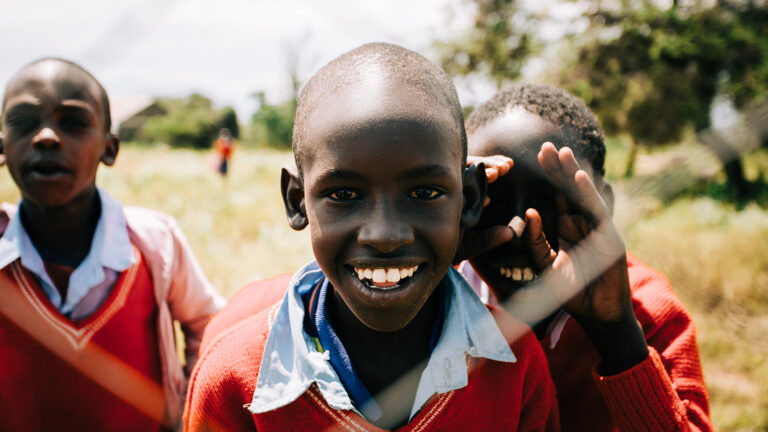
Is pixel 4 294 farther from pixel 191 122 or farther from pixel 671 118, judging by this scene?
pixel 191 122

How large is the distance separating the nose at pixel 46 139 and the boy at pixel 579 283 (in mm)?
1321

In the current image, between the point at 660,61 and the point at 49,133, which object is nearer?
the point at 49,133

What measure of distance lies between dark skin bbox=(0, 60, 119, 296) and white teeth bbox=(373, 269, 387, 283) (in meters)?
1.21

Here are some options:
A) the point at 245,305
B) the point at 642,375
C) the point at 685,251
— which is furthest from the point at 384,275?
the point at 685,251

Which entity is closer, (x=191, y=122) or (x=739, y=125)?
(x=739, y=125)

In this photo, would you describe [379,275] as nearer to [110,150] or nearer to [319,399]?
[319,399]

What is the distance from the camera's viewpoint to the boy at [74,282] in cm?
167

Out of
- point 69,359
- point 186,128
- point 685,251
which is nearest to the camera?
point 69,359

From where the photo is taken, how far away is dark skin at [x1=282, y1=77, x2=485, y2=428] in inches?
40.4

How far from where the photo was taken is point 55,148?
166 centimetres

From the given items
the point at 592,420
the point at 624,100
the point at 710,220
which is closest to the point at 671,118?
the point at 624,100

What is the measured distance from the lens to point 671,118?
34.4 ft

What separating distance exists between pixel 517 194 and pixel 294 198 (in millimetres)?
634

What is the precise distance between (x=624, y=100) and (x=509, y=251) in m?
10.6
